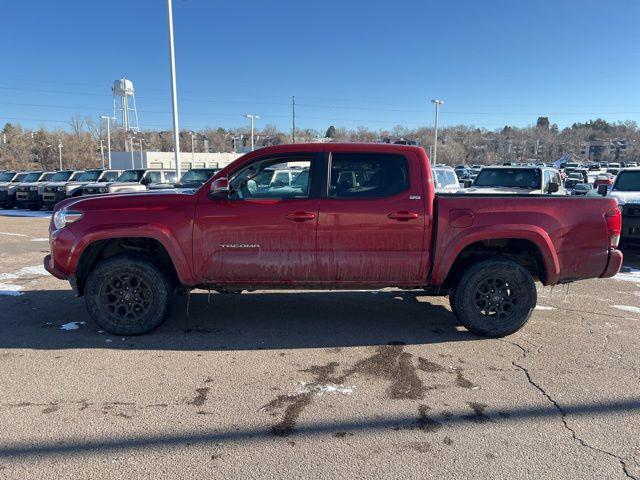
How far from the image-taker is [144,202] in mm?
4539

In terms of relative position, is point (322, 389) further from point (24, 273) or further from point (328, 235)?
point (24, 273)

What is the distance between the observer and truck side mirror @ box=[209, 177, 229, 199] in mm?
4402

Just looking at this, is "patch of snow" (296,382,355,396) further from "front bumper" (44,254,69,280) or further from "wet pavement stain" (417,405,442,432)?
"front bumper" (44,254,69,280)

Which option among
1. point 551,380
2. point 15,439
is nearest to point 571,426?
point 551,380

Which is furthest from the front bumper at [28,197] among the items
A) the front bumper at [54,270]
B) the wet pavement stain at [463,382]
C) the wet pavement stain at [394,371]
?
the wet pavement stain at [463,382]

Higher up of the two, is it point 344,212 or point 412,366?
point 344,212

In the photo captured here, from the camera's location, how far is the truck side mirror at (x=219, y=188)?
4.40 meters

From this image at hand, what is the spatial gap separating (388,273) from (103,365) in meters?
2.77

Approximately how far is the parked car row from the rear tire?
12.7 metres

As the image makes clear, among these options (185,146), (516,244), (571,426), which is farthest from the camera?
→ (185,146)

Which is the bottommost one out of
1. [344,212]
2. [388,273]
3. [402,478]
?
[402,478]

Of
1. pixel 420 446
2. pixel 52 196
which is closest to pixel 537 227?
pixel 420 446

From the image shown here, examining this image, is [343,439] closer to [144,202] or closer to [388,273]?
[388,273]

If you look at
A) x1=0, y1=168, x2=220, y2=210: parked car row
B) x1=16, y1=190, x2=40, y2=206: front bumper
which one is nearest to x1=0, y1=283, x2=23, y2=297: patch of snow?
x1=0, y1=168, x2=220, y2=210: parked car row
